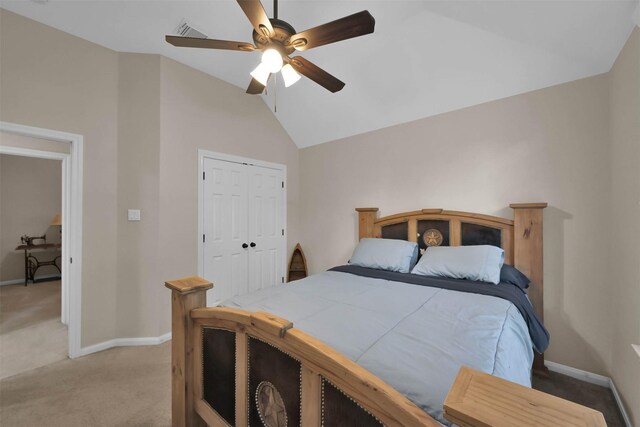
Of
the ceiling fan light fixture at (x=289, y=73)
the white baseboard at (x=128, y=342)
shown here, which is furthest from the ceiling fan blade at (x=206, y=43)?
the white baseboard at (x=128, y=342)

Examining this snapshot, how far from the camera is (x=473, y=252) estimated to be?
7.23 ft

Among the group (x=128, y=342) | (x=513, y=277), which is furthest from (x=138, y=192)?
A: (x=513, y=277)

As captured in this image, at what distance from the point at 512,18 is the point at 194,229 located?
3.37 m

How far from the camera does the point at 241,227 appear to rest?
3434 mm

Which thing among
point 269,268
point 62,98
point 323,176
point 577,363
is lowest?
point 577,363

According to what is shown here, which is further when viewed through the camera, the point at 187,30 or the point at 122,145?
the point at 122,145

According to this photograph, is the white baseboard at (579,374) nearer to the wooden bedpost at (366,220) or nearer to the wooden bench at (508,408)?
the wooden bedpost at (366,220)

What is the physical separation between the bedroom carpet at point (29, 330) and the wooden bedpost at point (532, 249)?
4.12 metres

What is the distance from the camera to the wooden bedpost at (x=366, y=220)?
10.4ft

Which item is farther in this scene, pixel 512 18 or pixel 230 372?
pixel 512 18

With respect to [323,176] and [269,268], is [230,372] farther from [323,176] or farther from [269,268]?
[323,176]

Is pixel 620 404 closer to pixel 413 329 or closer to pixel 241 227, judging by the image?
pixel 413 329

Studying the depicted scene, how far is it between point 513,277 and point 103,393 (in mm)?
3206

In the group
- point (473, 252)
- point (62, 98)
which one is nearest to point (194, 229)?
point (62, 98)
